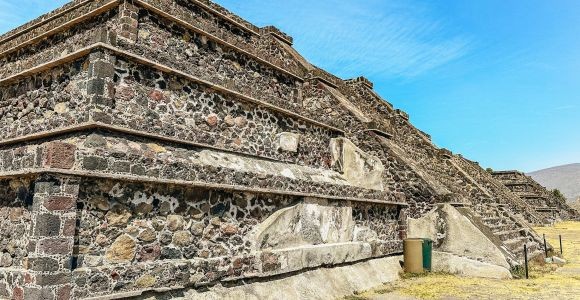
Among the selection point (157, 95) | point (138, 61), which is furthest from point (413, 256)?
point (138, 61)

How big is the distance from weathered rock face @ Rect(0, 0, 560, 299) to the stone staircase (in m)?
2.22

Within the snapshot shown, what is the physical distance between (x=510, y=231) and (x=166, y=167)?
13.5 metres

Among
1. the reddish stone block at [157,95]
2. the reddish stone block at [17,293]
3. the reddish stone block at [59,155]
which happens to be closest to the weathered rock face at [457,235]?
the reddish stone block at [157,95]

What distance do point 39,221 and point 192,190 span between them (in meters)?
2.48

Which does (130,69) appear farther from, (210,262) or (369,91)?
(369,91)

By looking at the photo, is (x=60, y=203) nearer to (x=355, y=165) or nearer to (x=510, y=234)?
(x=355, y=165)

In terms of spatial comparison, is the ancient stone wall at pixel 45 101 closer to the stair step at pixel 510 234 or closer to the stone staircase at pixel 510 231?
the stone staircase at pixel 510 231

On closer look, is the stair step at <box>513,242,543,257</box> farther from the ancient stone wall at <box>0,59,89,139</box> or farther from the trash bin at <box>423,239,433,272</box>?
the ancient stone wall at <box>0,59,89,139</box>

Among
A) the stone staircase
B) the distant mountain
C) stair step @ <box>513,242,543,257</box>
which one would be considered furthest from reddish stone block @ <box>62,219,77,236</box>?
the distant mountain

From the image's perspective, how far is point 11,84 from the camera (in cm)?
874

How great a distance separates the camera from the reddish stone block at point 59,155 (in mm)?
5328

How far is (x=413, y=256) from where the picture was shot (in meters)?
11.8

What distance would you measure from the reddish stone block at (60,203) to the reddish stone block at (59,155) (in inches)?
16.1

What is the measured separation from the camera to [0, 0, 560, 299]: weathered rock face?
18.7 ft
